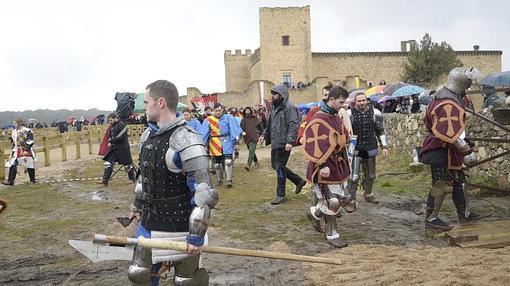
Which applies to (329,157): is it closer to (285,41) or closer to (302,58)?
(302,58)

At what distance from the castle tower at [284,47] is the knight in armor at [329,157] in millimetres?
45948

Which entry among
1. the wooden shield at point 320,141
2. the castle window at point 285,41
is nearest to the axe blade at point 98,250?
the wooden shield at point 320,141

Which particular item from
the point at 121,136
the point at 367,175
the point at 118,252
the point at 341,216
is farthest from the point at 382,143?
the point at 121,136

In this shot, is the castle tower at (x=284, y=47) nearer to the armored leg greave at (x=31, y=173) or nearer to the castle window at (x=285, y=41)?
the castle window at (x=285, y=41)

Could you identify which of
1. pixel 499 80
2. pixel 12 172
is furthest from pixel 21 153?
pixel 499 80

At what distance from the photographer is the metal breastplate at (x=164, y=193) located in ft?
10.5

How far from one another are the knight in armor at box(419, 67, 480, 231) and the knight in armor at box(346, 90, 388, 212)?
1681mm

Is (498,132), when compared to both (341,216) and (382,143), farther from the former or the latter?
(341,216)

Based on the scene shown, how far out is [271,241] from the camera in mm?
5598

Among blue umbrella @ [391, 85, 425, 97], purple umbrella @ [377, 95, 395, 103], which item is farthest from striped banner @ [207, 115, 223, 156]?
purple umbrella @ [377, 95, 395, 103]

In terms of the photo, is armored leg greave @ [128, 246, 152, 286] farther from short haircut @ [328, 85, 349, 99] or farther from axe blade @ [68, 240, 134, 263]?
short haircut @ [328, 85, 349, 99]

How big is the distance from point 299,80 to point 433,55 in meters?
13.0

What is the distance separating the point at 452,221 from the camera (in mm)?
6203

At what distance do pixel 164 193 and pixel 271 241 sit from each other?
2.59 metres
